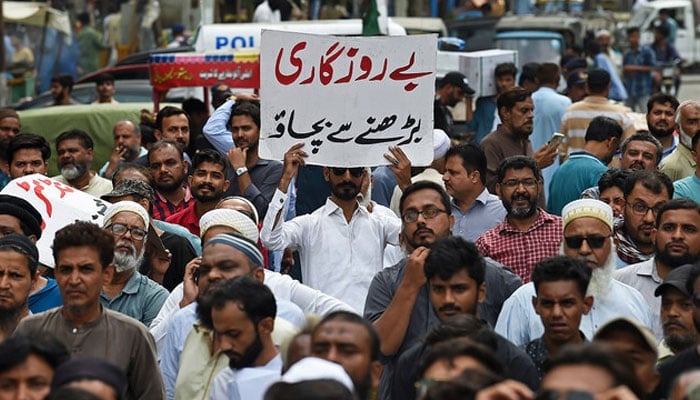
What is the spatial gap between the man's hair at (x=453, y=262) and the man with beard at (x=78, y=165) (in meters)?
4.40

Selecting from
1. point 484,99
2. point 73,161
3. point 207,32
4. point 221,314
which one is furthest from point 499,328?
point 207,32

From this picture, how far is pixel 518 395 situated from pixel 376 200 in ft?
20.6

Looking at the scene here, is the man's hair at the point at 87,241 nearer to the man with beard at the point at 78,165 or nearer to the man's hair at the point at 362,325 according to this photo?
the man's hair at the point at 362,325

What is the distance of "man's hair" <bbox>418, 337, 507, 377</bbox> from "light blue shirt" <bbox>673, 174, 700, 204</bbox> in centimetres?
463

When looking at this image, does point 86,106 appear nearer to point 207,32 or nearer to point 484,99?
point 207,32

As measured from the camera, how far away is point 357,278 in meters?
9.16

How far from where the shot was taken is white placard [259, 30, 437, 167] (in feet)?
32.8

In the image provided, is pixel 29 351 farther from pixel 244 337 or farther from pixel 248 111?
pixel 248 111

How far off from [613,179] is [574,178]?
4.23ft

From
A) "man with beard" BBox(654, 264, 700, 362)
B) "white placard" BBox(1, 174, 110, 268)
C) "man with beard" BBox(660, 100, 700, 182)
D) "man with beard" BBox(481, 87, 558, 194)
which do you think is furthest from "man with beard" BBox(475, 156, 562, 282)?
"man with beard" BBox(481, 87, 558, 194)

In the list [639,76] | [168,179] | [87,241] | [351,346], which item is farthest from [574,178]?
[639,76]

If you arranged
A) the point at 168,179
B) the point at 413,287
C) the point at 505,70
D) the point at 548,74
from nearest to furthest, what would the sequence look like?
the point at 413,287, the point at 168,179, the point at 548,74, the point at 505,70

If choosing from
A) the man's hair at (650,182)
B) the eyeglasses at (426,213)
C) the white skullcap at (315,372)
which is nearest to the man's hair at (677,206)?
the man's hair at (650,182)

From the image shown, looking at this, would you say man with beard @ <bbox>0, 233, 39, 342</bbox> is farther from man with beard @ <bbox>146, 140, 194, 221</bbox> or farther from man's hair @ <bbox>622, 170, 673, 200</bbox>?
man's hair @ <bbox>622, 170, 673, 200</bbox>
